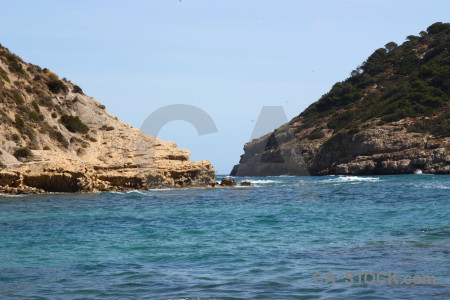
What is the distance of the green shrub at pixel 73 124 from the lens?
49.5 metres

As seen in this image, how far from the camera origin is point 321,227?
19.7 m

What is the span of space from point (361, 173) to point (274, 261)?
2672 inches

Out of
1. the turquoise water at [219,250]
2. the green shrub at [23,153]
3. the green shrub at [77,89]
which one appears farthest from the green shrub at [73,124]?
the turquoise water at [219,250]

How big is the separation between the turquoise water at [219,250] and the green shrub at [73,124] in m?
Answer: 21.5

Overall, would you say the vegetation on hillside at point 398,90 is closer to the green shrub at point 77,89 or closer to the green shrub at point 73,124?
the green shrub at point 77,89

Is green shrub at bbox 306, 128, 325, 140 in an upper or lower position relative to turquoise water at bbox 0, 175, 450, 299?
upper

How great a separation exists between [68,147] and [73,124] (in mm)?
4022

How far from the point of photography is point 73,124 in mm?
49594

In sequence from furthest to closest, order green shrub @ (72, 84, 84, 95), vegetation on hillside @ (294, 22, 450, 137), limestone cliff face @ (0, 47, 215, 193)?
1. vegetation on hillside @ (294, 22, 450, 137)
2. green shrub @ (72, 84, 84, 95)
3. limestone cliff face @ (0, 47, 215, 193)

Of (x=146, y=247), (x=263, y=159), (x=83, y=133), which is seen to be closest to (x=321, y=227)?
(x=146, y=247)

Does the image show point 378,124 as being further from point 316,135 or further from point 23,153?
point 23,153

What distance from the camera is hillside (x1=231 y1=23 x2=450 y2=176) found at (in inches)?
3042

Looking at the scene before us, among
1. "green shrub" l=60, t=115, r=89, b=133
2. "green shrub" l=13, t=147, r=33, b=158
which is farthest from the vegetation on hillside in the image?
"green shrub" l=13, t=147, r=33, b=158

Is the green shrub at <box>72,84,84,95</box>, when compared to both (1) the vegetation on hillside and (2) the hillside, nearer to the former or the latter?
(2) the hillside
